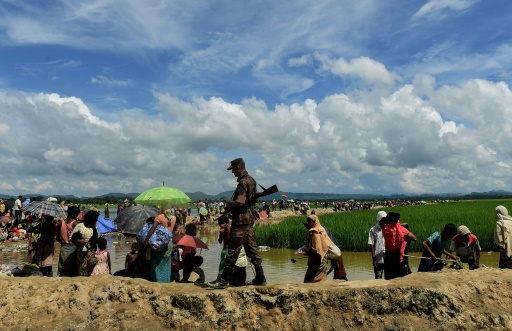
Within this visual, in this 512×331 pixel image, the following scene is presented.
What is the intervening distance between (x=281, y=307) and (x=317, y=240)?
1.22 meters

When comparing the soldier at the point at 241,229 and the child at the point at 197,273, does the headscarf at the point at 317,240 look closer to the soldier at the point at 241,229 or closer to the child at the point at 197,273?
the soldier at the point at 241,229

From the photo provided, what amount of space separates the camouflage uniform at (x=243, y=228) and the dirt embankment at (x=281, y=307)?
411mm

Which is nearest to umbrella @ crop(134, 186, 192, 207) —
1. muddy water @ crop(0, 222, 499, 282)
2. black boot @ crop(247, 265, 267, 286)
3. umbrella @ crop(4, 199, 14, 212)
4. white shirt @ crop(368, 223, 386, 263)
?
muddy water @ crop(0, 222, 499, 282)

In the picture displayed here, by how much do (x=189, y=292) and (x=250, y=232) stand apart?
3.50 feet

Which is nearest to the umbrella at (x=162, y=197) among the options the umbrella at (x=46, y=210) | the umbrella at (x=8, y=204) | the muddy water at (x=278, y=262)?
the umbrella at (x=46, y=210)

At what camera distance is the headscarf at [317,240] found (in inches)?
235

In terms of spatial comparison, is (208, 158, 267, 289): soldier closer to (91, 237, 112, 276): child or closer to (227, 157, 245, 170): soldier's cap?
(227, 157, 245, 170): soldier's cap

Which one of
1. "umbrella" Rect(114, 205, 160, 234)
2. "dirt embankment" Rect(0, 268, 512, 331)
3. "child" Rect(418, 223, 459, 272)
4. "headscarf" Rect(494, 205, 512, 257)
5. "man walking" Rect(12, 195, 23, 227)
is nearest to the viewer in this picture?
"dirt embankment" Rect(0, 268, 512, 331)

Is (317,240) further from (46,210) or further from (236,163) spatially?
(46,210)

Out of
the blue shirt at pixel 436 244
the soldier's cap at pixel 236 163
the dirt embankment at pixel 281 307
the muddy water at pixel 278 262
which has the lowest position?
the muddy water at pixel 278 262

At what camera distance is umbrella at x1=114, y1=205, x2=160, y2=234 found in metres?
9.05

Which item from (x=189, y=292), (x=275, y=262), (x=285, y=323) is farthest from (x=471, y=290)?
(x=275, y=262)

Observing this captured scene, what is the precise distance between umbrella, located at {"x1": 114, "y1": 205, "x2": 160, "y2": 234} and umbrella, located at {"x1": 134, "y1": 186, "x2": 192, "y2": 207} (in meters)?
0.20

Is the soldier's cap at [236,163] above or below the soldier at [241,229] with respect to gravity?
above
